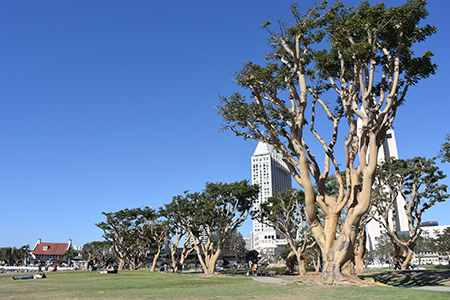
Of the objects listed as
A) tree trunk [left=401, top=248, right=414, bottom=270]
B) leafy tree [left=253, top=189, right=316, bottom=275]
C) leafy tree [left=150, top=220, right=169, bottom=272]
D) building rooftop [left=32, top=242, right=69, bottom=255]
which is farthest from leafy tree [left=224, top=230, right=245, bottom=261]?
tree trunk [left=401, top=248, right=414, bottom=270]

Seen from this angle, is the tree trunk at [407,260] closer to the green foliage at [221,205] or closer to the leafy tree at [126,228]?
the green foliage at [221,205]

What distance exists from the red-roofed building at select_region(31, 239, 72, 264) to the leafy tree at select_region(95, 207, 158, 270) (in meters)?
88.7

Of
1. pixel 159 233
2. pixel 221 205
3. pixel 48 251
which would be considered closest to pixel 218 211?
pixel 221 205

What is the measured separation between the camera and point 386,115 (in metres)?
18.1

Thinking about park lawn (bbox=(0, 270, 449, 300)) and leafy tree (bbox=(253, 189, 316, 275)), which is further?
leafy tree (bbox=(253, 189, 316, 275))

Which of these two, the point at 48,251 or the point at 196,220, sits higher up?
the point at 196,220

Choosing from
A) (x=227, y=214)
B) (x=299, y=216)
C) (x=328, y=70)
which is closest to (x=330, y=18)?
(x=328, y=70)

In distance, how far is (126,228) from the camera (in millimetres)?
53875

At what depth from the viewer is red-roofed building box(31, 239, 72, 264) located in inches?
4929

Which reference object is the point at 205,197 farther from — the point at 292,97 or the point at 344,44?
the point at 344,44

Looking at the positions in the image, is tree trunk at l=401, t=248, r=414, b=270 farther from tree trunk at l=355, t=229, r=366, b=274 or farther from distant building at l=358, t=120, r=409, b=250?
distant building at l=358, t=120, r=409, b=250

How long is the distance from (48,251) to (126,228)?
96.4m

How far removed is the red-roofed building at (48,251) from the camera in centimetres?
12519

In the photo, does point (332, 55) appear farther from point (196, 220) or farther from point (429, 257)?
point (429, 257)
